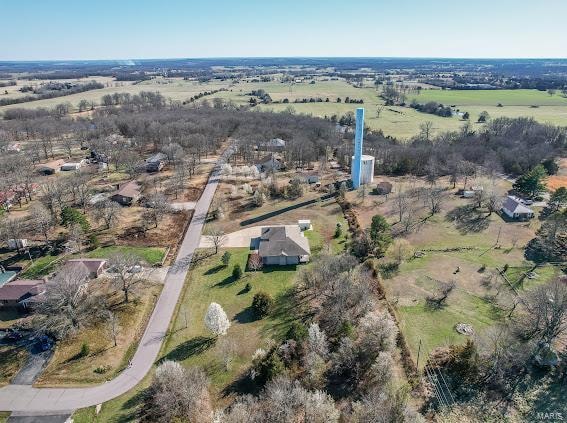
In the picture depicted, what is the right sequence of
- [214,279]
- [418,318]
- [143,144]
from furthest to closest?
[143,144] → [214,279] → [418,318]

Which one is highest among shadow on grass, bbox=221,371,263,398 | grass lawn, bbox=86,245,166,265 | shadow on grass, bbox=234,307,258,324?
grass lawn, bbox=86,245,166,265

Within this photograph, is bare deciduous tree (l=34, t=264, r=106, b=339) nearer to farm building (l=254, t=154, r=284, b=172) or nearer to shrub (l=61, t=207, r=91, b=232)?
shrub (l=61, t=207, r=91, b=232)

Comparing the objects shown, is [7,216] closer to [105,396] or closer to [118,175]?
[118,175]

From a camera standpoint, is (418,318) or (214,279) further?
(214,279)

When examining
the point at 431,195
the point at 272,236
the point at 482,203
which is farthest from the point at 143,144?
the point at 482,203

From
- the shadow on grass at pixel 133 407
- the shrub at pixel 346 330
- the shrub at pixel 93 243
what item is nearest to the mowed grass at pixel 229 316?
the shadow on grass at pixel 133 407

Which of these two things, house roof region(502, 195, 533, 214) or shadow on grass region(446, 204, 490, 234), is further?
house roof region(502, 195, 533, 214)

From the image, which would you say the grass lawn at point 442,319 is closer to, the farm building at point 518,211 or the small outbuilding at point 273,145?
the farm building at point 518,211

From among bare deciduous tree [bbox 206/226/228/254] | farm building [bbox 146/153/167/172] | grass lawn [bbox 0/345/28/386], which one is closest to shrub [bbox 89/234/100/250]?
bare deciduous tree [bbox 206/226/228/254]
